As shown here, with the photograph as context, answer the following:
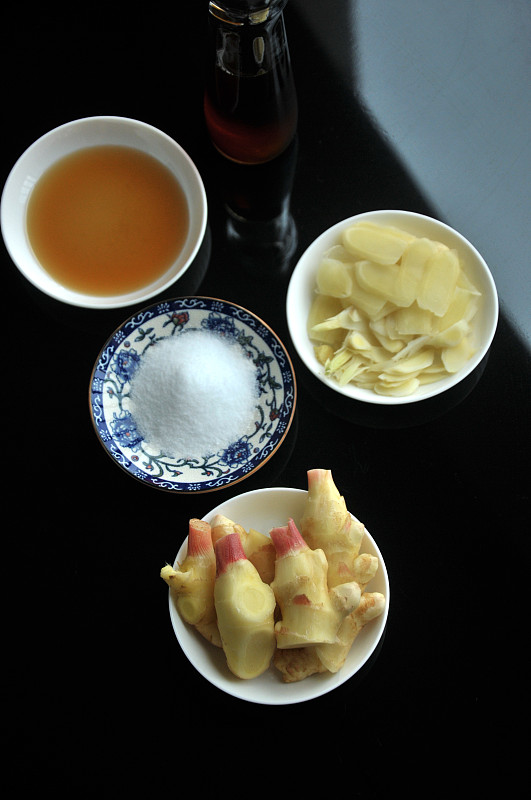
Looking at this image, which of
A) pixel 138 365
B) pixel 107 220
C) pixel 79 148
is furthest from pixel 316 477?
pixel 79 148

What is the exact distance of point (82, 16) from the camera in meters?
1.26

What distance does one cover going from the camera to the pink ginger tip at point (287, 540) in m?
0.89

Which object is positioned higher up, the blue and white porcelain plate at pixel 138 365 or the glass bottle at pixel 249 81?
the glass bottle at pixel 249 81

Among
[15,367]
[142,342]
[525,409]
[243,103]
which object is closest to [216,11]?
[243,103]

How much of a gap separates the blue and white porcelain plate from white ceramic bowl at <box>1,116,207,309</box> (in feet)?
0.16

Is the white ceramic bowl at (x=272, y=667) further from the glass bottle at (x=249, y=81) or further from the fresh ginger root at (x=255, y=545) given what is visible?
the glass bottle at (x=249, y=81)

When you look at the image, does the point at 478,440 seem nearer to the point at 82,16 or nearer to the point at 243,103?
the point at 243,103

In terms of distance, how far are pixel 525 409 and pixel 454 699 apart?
390 millimetres

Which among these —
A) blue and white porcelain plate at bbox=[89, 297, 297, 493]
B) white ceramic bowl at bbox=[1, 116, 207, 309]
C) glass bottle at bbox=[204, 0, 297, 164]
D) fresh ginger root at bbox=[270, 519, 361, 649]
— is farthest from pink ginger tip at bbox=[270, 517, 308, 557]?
glass bottle at bbox=[204, 0, 297, 164]

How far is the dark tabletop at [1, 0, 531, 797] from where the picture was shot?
94cm

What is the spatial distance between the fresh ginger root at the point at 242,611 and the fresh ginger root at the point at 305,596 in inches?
0.7

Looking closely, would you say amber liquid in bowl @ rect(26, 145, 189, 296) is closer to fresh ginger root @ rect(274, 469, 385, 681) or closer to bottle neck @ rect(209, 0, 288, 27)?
bottle neck @ rect(209, 0, 288, 27)

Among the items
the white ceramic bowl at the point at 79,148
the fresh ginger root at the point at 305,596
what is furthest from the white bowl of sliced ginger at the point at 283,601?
the white ceramic bowl at the point at 79,148

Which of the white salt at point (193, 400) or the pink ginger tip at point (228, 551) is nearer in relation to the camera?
the pink ginger tip at point (228, 551)
